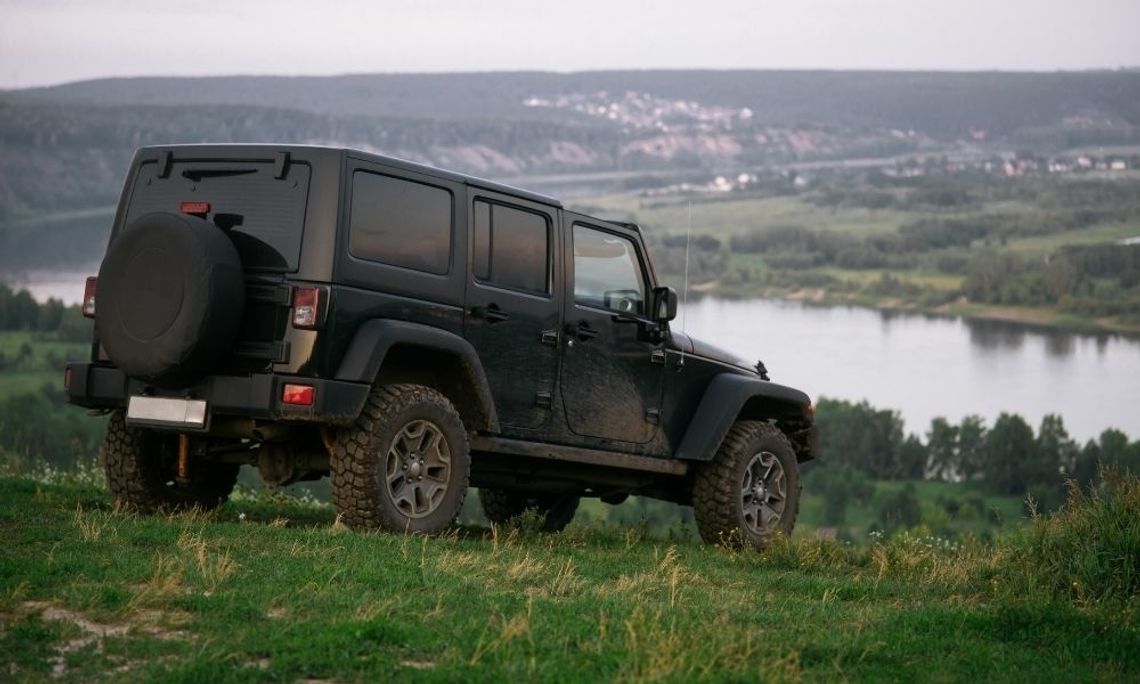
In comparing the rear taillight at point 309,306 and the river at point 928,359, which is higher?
the river at point 928,359

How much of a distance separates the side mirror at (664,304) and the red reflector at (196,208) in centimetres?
313

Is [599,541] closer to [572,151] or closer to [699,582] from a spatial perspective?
[699,582]

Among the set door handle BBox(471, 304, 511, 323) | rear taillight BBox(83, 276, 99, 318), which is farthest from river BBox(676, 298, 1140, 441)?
rear taillight BBox(83, 276, 99, 318)

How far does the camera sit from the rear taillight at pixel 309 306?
26.4 ft

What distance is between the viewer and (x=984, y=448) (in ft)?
332

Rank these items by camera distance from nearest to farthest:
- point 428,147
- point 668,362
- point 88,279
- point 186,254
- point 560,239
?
point 186,254 < point 88,279 < point 560,239 < point 668,362 < point 428,147

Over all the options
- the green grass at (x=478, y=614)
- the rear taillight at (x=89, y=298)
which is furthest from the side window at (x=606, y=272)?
the rear taillight at (x=89, y=298)

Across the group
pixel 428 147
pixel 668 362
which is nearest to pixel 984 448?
pixel 428 147

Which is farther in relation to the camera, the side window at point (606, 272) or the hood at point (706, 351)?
the hood at point (706, 351)

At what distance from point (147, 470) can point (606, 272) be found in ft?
10.2

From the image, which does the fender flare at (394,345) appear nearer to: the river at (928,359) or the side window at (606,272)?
the side window at (606,272)

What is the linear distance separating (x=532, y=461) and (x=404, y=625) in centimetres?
408

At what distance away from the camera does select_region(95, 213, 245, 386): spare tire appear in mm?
7969

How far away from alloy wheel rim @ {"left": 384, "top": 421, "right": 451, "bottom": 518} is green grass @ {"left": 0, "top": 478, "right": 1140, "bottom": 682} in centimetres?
29
